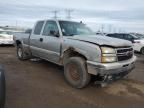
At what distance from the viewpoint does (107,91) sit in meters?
4.78

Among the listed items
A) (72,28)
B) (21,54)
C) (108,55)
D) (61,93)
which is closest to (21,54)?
(21,54)

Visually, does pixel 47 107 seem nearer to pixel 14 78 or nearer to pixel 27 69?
pixel 14 78

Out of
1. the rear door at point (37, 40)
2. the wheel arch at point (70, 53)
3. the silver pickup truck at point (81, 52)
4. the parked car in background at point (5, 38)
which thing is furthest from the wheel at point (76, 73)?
the parked car in background at point (5, 38)

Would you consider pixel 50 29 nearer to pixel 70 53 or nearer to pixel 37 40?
pixel 37 40

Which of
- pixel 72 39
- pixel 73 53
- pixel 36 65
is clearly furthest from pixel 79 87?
pixel 36 65

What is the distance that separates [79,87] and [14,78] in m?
2.13

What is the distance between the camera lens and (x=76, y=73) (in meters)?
4.84

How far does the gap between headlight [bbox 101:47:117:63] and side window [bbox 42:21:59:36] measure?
1913 mm

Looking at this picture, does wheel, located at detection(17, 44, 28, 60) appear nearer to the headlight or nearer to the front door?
the front door

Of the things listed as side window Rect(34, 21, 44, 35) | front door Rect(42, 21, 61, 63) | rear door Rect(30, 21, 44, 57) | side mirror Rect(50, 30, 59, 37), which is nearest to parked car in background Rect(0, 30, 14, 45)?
rear door Rect(30, 21, 44, 57)

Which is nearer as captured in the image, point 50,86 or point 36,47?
point 50,86

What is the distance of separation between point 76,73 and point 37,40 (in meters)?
2.39

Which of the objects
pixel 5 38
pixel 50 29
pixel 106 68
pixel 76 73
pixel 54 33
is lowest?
pixel 76 73

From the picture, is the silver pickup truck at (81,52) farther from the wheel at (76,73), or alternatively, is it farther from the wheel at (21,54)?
the wheel at (21,54)
